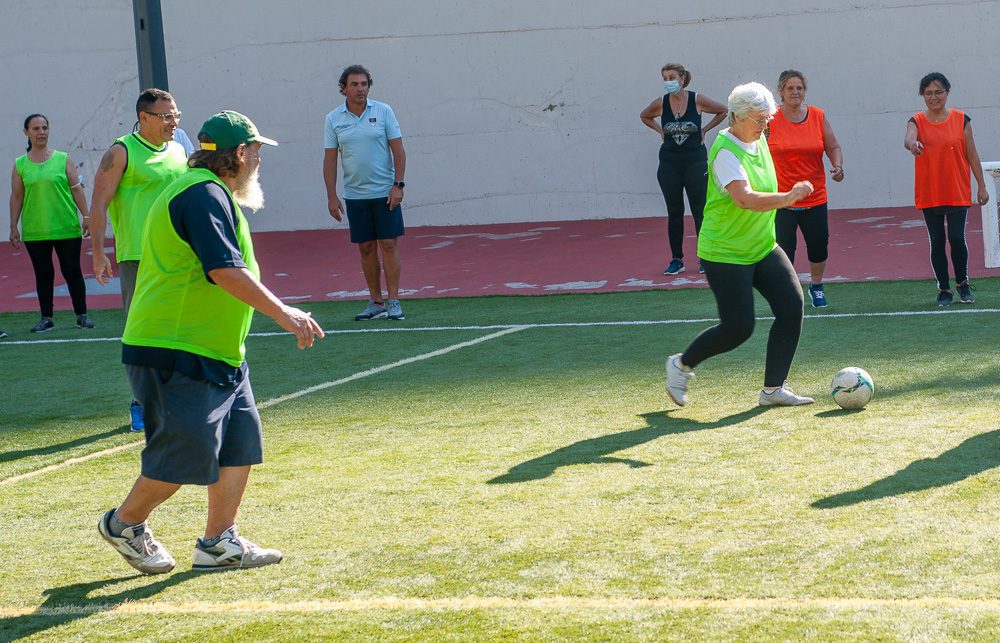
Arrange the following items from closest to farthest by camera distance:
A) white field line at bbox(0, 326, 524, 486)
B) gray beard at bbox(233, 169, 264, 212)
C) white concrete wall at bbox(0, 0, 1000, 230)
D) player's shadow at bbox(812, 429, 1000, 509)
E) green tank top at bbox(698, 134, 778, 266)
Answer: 1. gray beard at bbox(233, 169, 264, 212)
2. player's shadow at bbox(812, 429, 1000, 509)
3. white field line at bbox(0, 326, 524, 486)
4. green tank top at bbox(698, 134, 778, 266)
5. white concrete wall at bbox(0, 0, 1000, 230)

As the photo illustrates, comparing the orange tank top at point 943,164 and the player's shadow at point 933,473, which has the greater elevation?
the orange tank top at point 943,164

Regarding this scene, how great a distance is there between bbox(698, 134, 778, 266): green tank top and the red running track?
4552mm

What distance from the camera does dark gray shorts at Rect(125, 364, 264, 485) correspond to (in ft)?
14.2

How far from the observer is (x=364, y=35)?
2077 centimetres

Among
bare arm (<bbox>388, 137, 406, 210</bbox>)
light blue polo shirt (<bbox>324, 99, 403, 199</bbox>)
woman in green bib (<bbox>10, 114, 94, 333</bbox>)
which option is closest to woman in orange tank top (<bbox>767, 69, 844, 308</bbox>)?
bare arm (<bbox>388, 137, 406, 210</bbox>)

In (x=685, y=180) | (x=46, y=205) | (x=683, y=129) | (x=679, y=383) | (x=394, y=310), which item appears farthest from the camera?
(x=685, y=180)

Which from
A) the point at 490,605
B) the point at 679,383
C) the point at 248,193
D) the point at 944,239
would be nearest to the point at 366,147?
the point at 944,239

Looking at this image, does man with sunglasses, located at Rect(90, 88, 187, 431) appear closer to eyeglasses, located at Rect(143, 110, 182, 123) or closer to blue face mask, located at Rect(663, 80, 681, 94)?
eyeglasses, located at Rect(143, 110, 182, 123)

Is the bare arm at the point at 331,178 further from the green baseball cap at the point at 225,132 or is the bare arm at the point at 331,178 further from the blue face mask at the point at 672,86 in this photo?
the green baseball cap at the point at 225,132

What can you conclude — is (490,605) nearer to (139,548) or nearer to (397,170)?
(139,548)

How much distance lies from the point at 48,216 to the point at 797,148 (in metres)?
6.91

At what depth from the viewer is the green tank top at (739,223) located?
22.1 ft

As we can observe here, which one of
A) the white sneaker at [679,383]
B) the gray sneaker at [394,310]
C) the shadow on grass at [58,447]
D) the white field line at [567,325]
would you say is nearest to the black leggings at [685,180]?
the white field line at [567,325]

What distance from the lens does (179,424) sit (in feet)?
14.2
